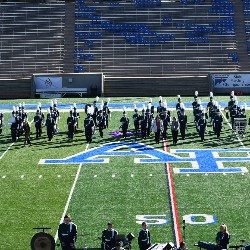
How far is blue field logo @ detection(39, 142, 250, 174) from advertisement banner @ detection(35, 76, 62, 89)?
15.0 meters

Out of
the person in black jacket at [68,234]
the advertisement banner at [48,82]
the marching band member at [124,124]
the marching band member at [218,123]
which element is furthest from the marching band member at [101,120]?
the person in black jacket at [68,234]

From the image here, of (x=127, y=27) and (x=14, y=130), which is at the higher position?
(x=127, y=27)

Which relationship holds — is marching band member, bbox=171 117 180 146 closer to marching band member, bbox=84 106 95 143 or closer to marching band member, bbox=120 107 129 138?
marching band member, bbox=120 107 129 138

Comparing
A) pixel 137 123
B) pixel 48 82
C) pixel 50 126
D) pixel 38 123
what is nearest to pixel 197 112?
pixel 137 123

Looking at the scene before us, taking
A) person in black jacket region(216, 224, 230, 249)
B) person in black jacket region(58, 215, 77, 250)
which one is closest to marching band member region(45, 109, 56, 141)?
person in black jacket region(58, 215, 77, 250)

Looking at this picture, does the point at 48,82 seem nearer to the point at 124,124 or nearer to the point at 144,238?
the point at 124,124

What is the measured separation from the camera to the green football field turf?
1962 cm

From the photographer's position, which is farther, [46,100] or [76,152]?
[46,100]

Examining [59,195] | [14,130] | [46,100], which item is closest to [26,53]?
[46,100]

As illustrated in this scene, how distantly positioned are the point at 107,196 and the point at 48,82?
22397mm

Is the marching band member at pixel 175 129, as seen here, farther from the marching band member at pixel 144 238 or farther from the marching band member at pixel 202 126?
the marching band member at pixel 144 238

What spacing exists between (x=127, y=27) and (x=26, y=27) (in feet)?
19.7

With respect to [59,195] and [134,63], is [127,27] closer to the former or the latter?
[134,63]

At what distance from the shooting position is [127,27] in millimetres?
48594
